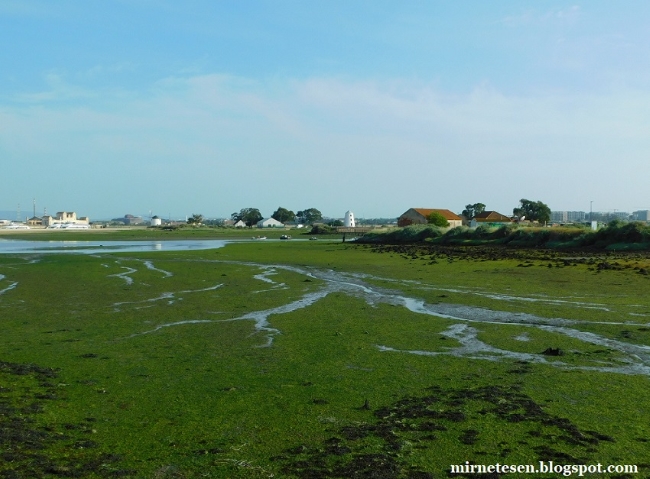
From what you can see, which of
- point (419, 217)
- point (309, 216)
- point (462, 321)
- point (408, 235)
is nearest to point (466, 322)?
point (462, 321)

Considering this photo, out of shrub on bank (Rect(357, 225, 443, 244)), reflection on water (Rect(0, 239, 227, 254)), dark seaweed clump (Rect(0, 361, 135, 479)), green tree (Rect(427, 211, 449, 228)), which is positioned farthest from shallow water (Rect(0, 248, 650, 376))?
green tree (Rect(427, 211, 449, 228))

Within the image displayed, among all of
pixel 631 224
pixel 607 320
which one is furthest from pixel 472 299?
pixel 631 224

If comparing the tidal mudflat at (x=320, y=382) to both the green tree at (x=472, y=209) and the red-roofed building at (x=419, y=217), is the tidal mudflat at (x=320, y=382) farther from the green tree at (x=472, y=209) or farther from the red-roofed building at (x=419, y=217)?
the green tree at (x=472, y=209)

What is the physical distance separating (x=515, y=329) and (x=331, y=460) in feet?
28.9

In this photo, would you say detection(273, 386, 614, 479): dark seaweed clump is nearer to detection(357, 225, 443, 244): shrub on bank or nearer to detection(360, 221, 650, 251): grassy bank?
detection(360, 221, 650, 251): grassy bank

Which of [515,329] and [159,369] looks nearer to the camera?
[159,369]

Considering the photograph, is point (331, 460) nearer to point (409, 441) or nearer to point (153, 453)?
point (409, 441)

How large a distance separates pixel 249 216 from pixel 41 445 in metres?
160

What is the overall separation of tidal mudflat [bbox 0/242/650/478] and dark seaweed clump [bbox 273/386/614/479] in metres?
0.03

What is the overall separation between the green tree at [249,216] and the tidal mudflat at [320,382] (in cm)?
14416

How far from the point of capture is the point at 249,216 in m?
166

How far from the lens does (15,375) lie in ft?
32.1

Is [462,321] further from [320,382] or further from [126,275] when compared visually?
[126,275]

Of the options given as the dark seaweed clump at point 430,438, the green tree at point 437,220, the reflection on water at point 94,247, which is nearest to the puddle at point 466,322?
the dark seaweed clump at point 430,438
